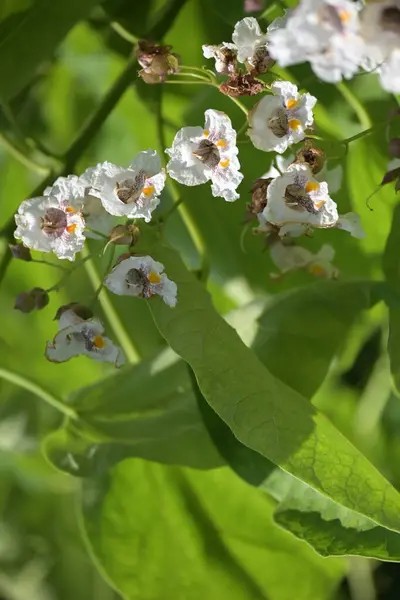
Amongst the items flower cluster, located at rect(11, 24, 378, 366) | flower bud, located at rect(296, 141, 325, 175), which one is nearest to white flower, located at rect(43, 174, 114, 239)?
flower cluster, located at rect(11, 24, 378, 366)

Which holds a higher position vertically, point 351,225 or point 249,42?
point 249,42

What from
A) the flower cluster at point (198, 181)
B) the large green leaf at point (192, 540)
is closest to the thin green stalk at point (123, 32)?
the flower cluster at point (198, 181)

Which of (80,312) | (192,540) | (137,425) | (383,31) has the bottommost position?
(192,540)

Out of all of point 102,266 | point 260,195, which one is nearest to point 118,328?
point 102,266

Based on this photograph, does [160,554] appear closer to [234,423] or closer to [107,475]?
[107,475]

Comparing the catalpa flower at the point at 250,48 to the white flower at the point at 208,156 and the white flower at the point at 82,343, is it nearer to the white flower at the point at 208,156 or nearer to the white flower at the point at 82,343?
the white flower at the point at 208,156

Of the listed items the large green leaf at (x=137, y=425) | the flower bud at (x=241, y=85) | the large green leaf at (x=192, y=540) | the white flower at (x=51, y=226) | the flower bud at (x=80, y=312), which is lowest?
the large green leaf at (x=192, y=540)

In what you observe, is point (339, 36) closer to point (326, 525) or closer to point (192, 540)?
point (326, 525)
